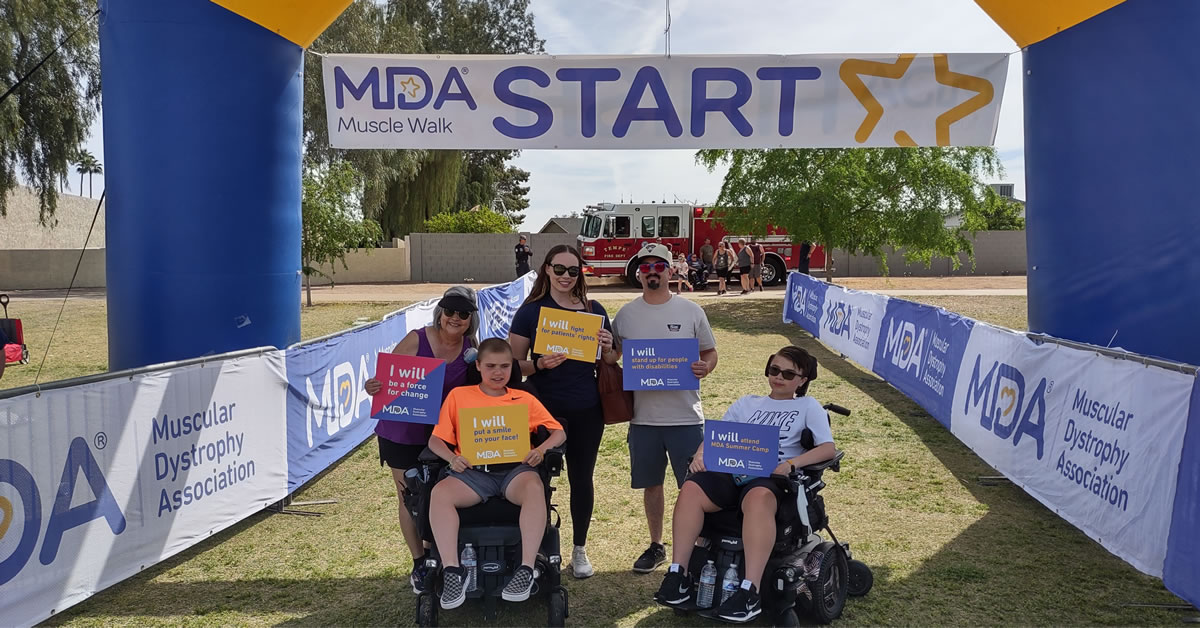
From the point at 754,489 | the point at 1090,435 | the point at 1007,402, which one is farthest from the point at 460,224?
the point at 754,489

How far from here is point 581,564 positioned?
4.51 metres

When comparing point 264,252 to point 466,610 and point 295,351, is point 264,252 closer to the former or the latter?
point 295,351

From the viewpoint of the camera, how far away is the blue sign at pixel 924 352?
8.05 m

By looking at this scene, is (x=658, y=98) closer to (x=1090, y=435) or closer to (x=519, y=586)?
(x=1090, y=435)

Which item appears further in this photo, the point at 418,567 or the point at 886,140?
the point at 886,140

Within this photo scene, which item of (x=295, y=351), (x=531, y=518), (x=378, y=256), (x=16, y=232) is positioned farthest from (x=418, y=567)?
(x=16, y=232)

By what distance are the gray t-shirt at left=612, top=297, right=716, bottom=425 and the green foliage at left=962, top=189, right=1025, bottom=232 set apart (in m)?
16.2

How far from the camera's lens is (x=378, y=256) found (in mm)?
29766

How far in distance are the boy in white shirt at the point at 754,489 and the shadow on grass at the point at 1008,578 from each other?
2.25 ft

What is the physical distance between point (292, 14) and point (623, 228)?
21791 mm

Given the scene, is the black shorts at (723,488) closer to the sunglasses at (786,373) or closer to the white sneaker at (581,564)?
the sunglasses at (786,373)

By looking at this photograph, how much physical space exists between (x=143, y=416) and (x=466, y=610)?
6.61 ft

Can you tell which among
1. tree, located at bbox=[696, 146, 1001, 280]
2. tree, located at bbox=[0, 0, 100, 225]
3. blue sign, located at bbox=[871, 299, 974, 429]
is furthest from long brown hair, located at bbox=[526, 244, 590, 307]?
tree, located at bbox=[0, 0, 100, 225]

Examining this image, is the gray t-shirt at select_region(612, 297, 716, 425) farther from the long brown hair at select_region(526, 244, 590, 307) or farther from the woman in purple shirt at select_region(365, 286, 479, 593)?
the woman in purple shirt at select_region(365, 286, 479, 593)
